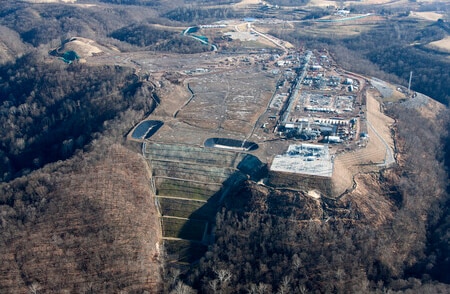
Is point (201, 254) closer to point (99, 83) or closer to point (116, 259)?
point (116, 259)

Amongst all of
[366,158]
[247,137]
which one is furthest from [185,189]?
[366,158]

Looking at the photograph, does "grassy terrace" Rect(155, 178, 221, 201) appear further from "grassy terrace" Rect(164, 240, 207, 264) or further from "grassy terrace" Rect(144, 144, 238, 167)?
"grassy terrace" Rect(164, 240, 207, 264)

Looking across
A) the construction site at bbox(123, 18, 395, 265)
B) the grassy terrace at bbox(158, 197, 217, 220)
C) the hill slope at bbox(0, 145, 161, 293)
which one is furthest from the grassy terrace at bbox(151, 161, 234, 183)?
the grassy terrace at bbox(158, 197, 217, 220)

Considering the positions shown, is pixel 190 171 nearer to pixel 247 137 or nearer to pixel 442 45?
pixel 247 137

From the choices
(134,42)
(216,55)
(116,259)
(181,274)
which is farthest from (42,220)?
(134,42)

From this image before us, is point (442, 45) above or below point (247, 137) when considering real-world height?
above

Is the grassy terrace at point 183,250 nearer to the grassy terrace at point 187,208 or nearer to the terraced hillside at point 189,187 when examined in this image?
the terraced hillside at point 189,187

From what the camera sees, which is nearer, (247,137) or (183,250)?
(183,250)
